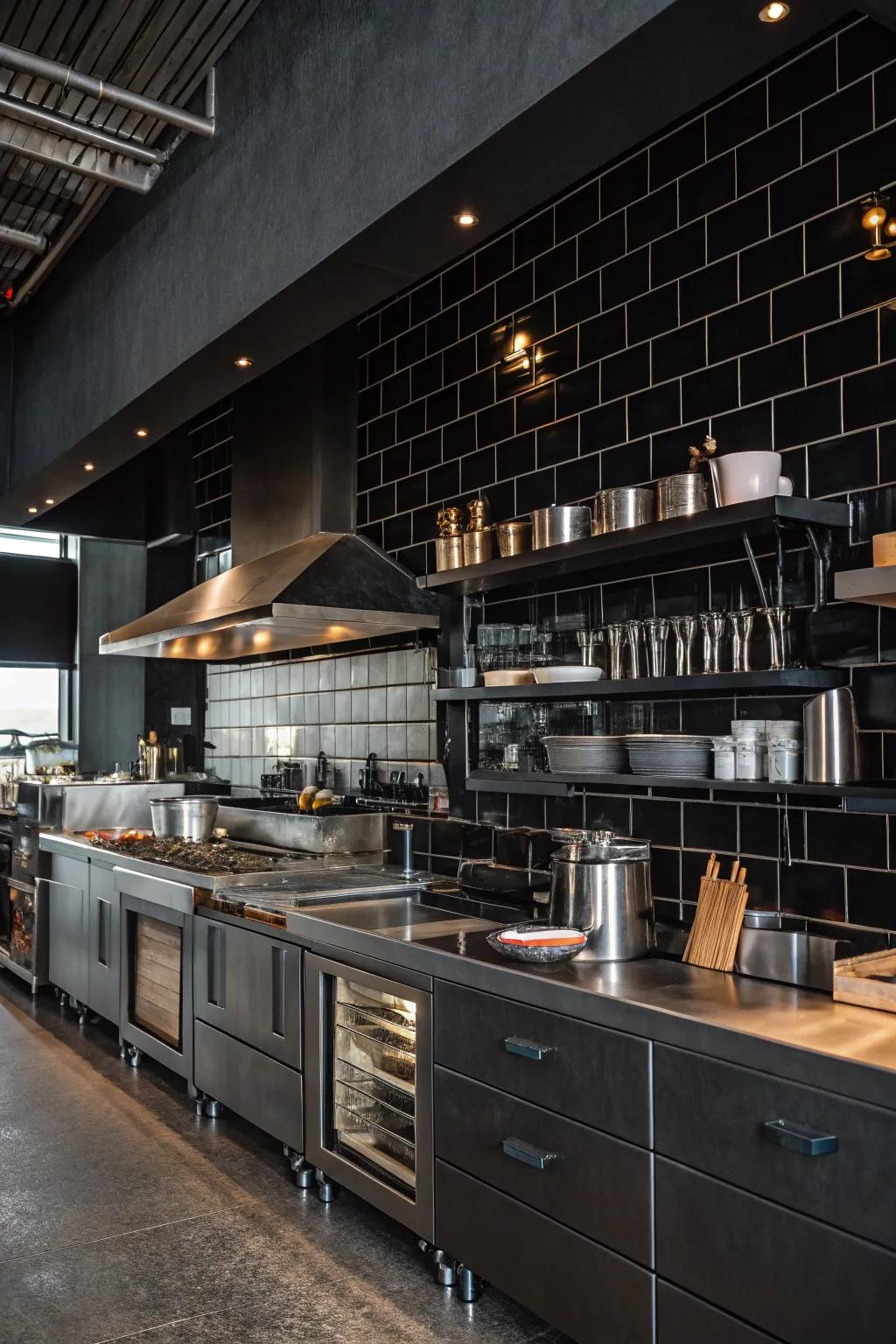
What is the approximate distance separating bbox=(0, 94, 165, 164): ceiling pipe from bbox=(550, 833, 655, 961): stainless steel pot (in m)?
3.18

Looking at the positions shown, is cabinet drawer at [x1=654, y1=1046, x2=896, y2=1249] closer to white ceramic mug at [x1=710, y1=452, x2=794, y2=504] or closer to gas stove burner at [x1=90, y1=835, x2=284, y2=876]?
white ceramic mug at [x1=710, y1=452, x2=794, y2=504]

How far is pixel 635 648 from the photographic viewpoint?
10.5ft

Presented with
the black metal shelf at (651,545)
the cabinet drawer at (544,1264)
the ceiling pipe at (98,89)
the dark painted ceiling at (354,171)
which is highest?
the ceiling pipe at (98,89)

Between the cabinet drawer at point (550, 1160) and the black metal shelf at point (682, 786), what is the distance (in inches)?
35.4

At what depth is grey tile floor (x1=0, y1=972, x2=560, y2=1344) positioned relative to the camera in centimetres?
251

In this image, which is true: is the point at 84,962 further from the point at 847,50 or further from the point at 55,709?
the point at 847,50

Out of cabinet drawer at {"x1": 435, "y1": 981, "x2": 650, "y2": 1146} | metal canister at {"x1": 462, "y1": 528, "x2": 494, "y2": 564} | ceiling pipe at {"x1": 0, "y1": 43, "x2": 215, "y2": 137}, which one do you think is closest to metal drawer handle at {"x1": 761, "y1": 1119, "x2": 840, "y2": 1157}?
cabinet drawer at {"x1": 435, "y1": 981, "x2": 650, "y2": 1146}

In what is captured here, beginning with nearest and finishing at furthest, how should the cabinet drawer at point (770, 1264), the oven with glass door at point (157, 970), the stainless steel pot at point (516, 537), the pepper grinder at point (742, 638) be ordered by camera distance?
the cabinet drawer at point (770, 1264) < the pepper grinder at point (742, 638) < the stainless steel pot at point (516, 537) < the oven with glass door at point (157, 970)

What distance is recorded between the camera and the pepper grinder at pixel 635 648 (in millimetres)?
3205

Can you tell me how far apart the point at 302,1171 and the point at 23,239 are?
14.6 ft

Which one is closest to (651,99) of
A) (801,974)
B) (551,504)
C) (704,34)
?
(704,34)

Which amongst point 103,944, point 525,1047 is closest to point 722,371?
point 525,1047

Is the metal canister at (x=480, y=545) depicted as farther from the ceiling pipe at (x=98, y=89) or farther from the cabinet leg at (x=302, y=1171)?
the cabinet leg at (x=302, y=1171)

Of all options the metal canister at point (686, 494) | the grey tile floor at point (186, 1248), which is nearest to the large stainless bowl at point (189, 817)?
the grey tile floor at point (186, 1248)
